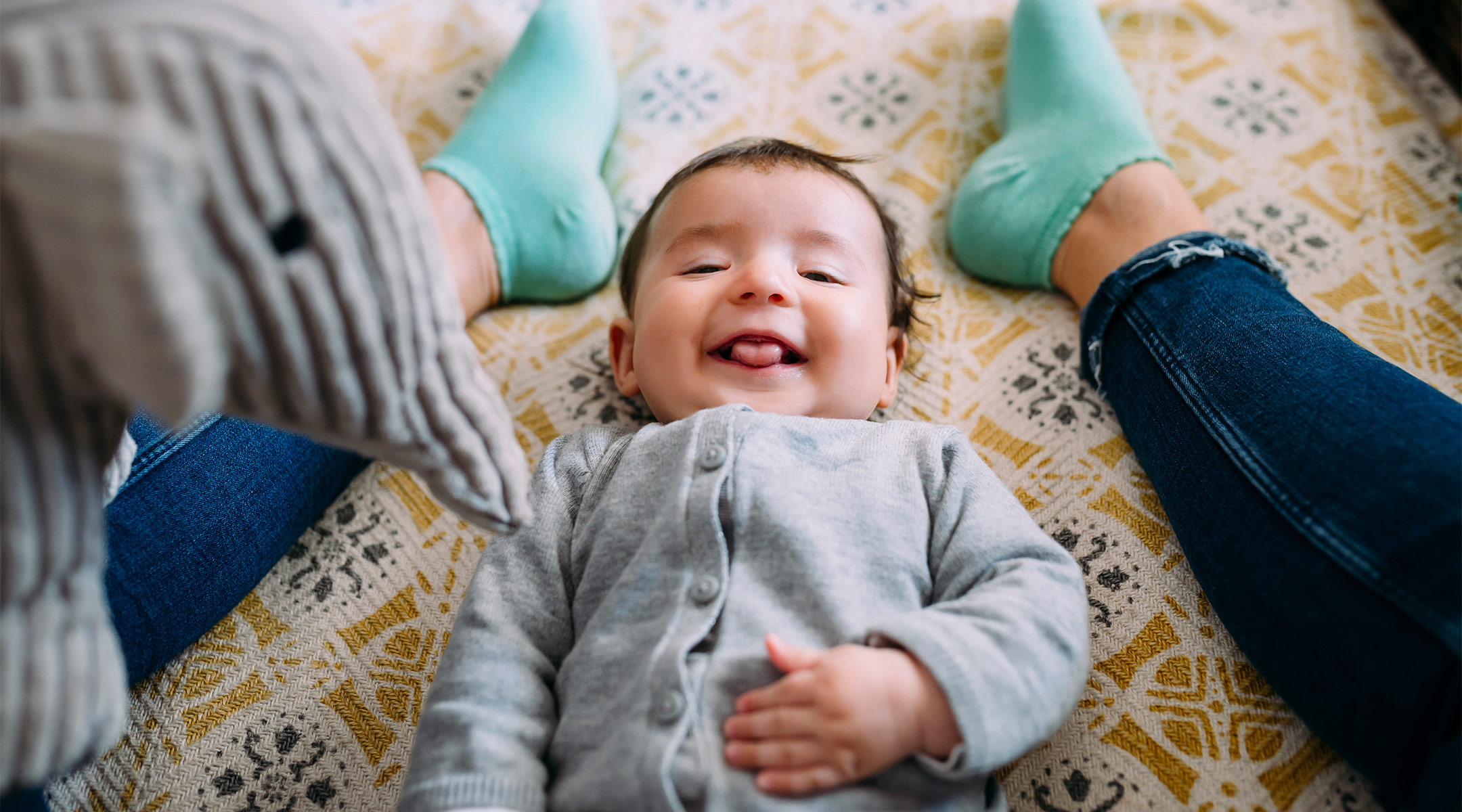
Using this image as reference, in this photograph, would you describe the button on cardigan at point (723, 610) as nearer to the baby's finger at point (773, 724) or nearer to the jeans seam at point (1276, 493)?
the baby's finger at point (773, 724)

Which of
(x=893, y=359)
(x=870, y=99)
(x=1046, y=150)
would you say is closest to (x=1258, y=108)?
(x=1046, y=150)

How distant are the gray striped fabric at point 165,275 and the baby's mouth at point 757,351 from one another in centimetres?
41

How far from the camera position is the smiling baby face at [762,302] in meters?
0.89

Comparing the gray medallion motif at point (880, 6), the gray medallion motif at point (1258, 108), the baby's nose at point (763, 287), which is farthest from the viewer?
the gray medallion motif at point (880, 6)

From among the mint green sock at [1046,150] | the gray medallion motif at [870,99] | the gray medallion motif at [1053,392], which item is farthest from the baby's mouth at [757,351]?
the gray medallion motif at [870,99]

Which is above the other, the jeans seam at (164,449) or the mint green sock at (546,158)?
the mint green sock at (546,158)

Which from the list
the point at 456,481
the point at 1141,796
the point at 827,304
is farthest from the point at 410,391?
the point at 1141,796

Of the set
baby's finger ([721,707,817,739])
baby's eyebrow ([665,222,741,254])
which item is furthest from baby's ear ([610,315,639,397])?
baby's finger ([721,707,817,739])

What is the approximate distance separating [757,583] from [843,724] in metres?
0.15

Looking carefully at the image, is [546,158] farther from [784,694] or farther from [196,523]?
[784,694]

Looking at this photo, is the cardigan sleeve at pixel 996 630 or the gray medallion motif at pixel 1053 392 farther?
the gray medallion motif at pixel 1053 392

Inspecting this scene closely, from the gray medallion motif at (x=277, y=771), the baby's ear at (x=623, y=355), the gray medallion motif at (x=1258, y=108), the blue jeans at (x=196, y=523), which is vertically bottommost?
the gray medallion motif at (x=277, y=771)

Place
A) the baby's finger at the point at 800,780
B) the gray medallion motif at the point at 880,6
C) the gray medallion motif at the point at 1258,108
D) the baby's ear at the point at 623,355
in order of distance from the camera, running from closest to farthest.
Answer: the baby's finger at the point at 800,780, the baby's ear at the point at 623,355, the gray medallion motif at the point at 1258,108, the gray medallion motif at the point at 880,6

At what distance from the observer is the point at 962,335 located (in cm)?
114
